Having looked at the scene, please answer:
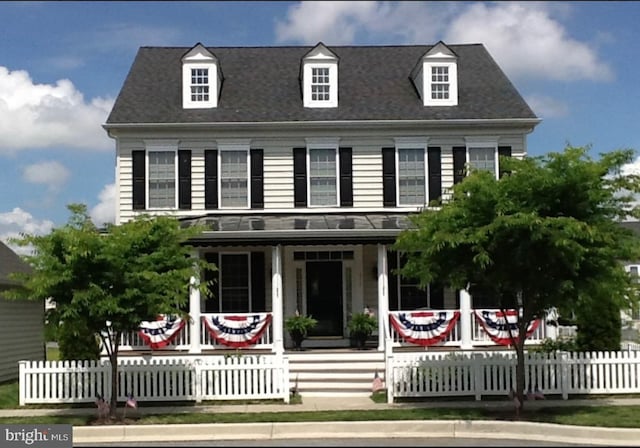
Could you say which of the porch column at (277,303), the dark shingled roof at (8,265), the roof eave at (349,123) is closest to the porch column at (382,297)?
the porch column at (277,303)

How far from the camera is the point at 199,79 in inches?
941

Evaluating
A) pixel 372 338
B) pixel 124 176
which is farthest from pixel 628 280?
pixel 124 176

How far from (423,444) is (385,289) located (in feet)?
24.4

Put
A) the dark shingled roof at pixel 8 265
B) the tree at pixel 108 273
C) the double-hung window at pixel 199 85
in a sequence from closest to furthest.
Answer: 1. the tree at pixel 108 273
2. the dark shingled roof at pixel 8 265
3. the double-hung window at pixel 199 85

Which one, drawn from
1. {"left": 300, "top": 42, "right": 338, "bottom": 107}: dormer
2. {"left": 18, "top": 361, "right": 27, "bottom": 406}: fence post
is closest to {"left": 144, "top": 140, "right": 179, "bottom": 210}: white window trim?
{"left": 300, "top": 42, "right": 338, "bottom": 107}: dormer

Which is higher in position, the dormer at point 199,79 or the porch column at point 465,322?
the dormer at point 199,79

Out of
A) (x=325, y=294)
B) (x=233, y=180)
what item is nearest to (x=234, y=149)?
(x=233, y=180)

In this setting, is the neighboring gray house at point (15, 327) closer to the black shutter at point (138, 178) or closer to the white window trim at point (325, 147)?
the black shutter at point (138, 178)

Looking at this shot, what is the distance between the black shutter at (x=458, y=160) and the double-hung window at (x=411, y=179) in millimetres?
887

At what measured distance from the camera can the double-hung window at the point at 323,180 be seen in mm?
22938

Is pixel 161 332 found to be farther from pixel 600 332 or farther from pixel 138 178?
pixel 600 332

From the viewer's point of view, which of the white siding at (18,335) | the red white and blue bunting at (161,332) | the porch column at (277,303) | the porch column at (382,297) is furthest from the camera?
the white siding at (18,335)

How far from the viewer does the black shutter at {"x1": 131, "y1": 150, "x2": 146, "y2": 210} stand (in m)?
22.6

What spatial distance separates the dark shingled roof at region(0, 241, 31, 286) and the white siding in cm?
63
